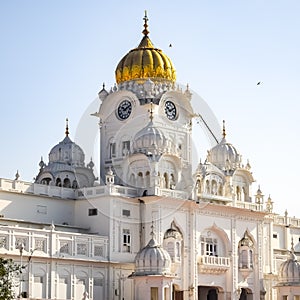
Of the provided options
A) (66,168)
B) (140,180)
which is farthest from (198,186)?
(66,168)

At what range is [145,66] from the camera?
61.4 meters

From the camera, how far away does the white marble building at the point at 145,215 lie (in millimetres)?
51156

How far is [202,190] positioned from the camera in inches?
2298

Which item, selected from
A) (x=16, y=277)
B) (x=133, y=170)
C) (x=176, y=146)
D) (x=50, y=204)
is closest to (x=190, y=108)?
(x=176, y=146)

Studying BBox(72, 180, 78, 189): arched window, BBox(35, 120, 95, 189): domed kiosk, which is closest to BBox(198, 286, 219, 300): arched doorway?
BBox(35, 120, 95, 189): domed kiosk

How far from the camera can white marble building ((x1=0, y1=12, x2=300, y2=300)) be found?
5116 cm

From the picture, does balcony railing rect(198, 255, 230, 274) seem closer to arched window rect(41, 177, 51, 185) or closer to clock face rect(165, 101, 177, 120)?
clock face rect(165, 101, 177, 120)

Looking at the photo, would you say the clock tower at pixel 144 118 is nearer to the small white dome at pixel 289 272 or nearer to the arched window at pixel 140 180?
the arched window at pixel 140 180

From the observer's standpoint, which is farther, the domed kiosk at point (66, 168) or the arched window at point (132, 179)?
the domed kiosk at point (66, 168)

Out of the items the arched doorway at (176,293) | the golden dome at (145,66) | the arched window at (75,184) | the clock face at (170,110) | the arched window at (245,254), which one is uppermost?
the golden dome at (145,66)

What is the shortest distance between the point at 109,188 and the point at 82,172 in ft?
23.8

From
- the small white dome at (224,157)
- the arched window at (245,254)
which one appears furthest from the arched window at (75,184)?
the arched window at (245,254)

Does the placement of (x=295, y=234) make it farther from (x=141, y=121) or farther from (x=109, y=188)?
(x=109, y=188)

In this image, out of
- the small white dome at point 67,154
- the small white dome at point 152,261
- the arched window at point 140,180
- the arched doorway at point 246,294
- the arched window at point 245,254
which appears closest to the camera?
the small white dome at point 152,261
